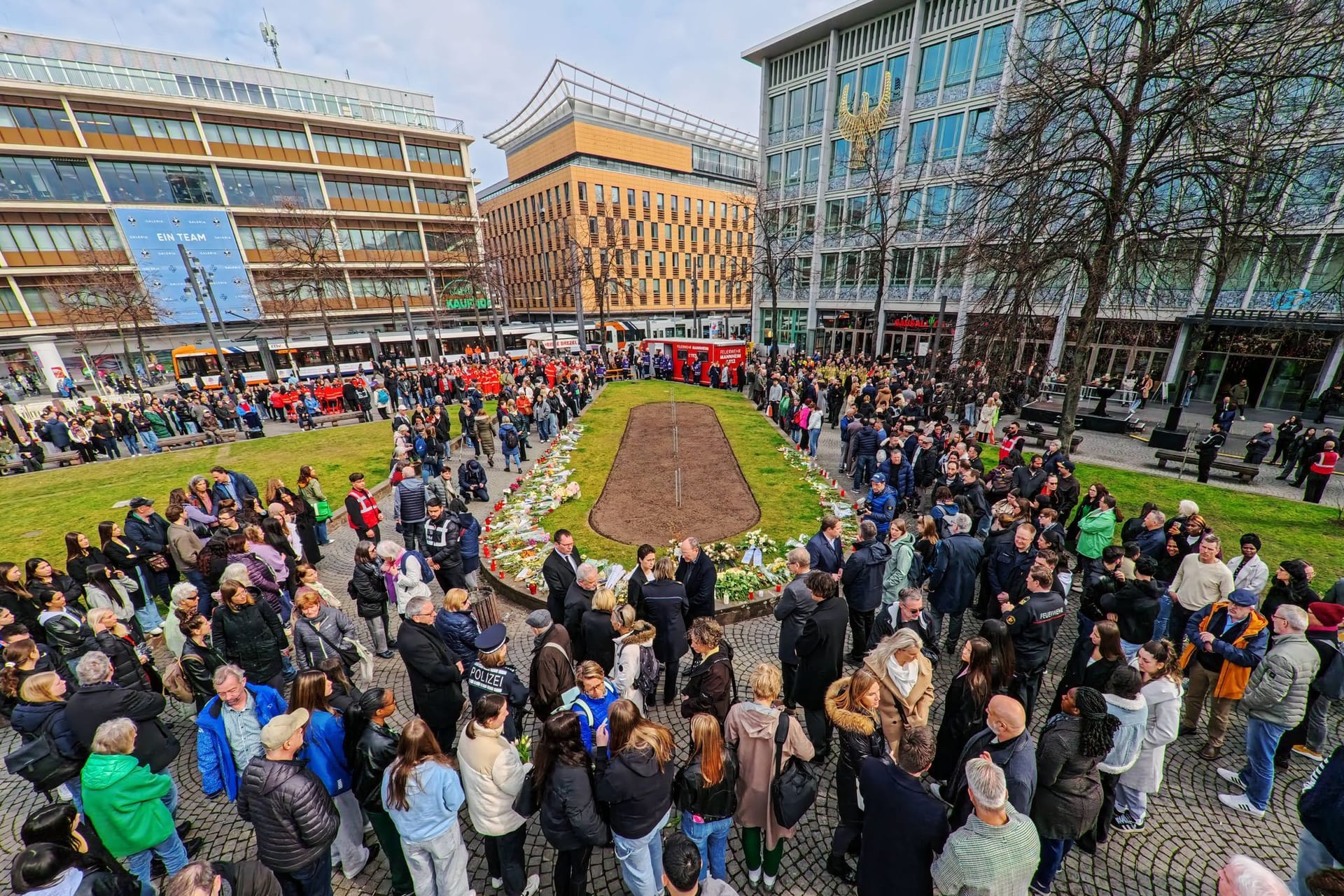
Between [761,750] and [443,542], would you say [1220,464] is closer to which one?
[761,750]

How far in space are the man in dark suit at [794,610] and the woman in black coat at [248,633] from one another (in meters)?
5.89

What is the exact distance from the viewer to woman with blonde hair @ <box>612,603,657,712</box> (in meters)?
4.83

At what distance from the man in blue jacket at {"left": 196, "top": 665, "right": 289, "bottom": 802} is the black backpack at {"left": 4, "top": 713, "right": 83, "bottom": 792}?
1123 mm

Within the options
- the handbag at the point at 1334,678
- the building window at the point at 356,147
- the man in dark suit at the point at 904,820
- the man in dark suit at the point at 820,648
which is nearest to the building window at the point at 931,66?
the handbag at the point at 1334,678

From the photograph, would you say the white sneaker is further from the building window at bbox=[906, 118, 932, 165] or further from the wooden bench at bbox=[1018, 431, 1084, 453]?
the building window at bbox=[906, 118, 932, 165]

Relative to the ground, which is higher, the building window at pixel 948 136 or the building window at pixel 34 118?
the building window at pixel 34 118

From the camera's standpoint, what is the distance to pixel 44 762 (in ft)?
13.7

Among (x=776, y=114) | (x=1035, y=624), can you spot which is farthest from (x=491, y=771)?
(x=776, y=114)

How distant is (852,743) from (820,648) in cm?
139

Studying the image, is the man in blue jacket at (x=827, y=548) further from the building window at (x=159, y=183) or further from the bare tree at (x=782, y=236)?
the building window at (x=159, y=183)

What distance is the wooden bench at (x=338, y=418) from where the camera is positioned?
73.5 feet

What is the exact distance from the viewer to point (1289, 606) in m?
4.50

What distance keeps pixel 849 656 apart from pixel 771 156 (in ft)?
140

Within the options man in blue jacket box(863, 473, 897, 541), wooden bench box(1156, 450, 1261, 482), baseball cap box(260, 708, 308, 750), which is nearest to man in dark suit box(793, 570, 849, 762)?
man in blue jacket box(863, 473, 897, 541)
